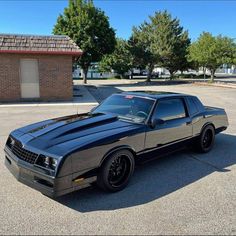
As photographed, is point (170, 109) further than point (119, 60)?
No

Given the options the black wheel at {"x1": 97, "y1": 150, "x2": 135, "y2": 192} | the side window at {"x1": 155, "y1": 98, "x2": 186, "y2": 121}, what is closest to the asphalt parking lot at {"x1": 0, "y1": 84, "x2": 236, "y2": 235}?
the black wheel at {"x1": 97, "y1": 150, "x2": 135, "y2": 192}

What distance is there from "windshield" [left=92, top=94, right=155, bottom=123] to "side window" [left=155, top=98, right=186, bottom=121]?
190 mm

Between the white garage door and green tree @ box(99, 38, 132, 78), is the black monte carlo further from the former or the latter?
green tree @ box(99, 38, 132, 78)

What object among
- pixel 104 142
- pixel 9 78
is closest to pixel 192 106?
pixel 104 142

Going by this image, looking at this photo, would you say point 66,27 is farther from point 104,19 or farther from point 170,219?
point 170,219

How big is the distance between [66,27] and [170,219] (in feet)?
95.7

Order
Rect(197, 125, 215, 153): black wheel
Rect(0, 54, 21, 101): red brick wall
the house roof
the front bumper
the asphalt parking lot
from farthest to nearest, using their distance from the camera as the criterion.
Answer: Rect(0, 54, 21, 101): red brick wall, the house roof, Rect(197, 125, 215, 153): black wheel, the front bumper, the asphalt parking lot

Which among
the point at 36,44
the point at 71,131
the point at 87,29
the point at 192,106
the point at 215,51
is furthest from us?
the point at 215,51

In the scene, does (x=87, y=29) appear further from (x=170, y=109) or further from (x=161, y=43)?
(x=170, y=109)

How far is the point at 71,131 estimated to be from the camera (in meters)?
4.11

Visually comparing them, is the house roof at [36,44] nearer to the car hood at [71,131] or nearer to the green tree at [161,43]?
the car hood at [71,131]

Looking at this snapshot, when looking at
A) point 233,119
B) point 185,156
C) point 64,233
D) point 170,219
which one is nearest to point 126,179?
point 170,219

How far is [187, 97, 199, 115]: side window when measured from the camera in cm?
582

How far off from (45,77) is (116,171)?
1167 cm
